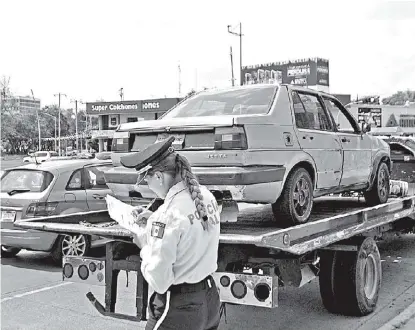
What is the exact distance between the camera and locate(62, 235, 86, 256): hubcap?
22.1ft

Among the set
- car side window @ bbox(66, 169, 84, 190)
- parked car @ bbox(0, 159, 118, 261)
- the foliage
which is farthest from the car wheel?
the foliage

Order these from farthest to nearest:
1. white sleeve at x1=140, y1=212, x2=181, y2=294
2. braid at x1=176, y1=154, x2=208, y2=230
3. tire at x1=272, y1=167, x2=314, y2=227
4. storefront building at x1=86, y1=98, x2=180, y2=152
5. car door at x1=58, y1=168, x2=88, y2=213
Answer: storefront building at x1=86, y1=98, x2=180, y2=152 → car door at x1=58, y1=168, x2=88, y2=213 → tire at x1=272, y1=167, x2=314, y2=227 → braid at x1=176, y1=154, x2=208, y2=230 → white sleeve at x1=140, y1=212, x2=181, y2=294

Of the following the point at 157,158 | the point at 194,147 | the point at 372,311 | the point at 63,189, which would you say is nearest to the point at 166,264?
the point at 157,158

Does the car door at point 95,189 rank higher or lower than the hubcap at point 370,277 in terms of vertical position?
higher

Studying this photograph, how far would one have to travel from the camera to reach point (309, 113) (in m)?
6.11

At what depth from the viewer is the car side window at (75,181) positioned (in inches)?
326

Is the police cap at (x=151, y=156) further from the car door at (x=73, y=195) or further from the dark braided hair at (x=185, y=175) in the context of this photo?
the car door at (x=73, y=195)

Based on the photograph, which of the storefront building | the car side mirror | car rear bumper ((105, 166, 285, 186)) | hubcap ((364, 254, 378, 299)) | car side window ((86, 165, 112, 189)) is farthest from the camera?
the storefront building

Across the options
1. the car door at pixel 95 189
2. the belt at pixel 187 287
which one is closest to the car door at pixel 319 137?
the belt at pixel 187 287

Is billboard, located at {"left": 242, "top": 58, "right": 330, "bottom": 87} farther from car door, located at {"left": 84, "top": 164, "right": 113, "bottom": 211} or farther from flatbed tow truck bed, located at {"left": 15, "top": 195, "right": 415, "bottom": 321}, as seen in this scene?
flatbed tow truck bed, located at {"left": 15, "top": 195, "right": 415, "bottom": 321}

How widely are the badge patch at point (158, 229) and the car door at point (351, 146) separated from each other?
3.95 metres

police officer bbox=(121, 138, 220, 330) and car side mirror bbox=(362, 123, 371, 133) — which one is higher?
car side mirror bbox=(362, 123, 371, 133)

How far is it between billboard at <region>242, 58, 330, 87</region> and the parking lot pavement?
176ft

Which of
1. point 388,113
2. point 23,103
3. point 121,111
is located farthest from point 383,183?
point 23,103
